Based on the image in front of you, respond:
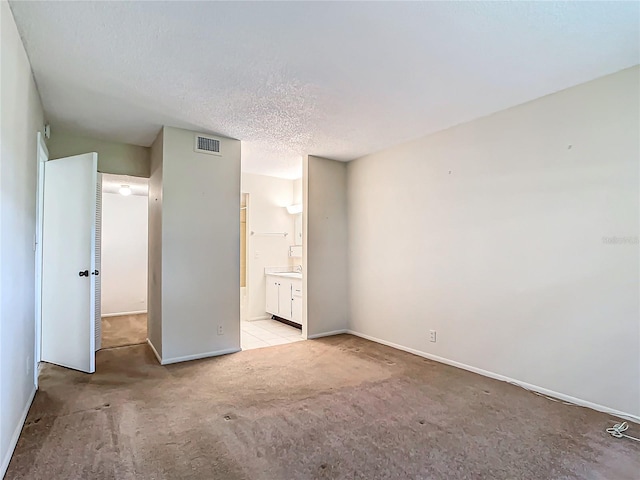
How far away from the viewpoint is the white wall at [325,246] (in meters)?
4.86

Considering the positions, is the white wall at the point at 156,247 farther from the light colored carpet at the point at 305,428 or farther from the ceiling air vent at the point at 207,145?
the light colored carpet at the point at 305,428

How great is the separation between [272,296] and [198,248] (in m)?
2.27

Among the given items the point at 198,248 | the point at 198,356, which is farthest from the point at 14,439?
the point at 198,248

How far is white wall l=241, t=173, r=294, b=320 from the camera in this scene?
20.0 ft

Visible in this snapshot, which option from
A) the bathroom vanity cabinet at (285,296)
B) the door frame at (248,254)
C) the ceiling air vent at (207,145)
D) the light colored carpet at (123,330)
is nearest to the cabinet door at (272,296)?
the bathroom vanity cabinet at (285,296)

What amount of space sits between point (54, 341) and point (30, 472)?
2138 mm

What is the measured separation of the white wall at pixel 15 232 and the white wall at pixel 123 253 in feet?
13.0

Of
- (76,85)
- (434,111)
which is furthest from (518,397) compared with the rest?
(76,85)

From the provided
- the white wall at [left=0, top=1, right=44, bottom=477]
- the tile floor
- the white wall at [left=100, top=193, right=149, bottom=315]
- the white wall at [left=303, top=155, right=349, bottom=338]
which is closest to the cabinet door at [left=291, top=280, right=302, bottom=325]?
the tile floor

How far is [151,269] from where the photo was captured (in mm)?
4383

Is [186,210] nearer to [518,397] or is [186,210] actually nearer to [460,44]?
[460,44]

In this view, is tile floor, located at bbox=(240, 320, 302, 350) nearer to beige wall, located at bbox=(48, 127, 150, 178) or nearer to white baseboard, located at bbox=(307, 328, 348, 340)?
white baseboard, located at bbox=(307, 328, 348, 340)

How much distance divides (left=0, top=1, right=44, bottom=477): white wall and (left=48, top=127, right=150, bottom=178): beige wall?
53.1 inches

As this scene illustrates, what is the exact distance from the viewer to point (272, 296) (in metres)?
5.99
